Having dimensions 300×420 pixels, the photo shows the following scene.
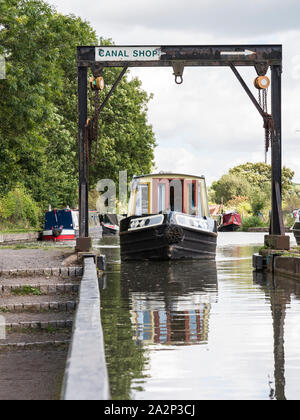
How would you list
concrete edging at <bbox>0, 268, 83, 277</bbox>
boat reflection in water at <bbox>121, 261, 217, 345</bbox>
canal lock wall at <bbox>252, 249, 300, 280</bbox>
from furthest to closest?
canal lock wall at <bbox>252, 249, 300, 280</bbox> < concrete edging at <bbox>0, 268, 83, 277</bbox> < boat reflection in water at <bbox>121, 261, 217, 345</bbox>

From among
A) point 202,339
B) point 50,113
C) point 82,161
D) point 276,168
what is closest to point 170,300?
point 202,339

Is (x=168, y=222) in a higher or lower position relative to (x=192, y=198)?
lower

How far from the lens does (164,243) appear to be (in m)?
20.2

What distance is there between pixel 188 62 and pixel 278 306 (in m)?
7.24

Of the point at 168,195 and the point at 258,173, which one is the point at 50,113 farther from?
the point at 258,173

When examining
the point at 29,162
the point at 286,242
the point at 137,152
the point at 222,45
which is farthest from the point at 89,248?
the point at 137,152

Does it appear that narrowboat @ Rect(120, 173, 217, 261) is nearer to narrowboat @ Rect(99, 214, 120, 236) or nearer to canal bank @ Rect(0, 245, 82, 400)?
canal bank @ Rect(0, 245, 82, 400)

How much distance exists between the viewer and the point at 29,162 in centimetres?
2845

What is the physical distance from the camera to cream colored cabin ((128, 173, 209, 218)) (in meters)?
22.4

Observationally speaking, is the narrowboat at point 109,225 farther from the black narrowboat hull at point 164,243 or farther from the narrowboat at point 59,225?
the black narrowboat hull at point 164,243

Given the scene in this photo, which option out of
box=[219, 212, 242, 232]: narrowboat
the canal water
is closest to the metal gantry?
the canal water

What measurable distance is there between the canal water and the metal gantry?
266 centimetres

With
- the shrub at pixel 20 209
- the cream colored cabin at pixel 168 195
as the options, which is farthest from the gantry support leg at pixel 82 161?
the shrub at pixel 20 209

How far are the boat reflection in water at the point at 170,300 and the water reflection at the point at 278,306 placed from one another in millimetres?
805
